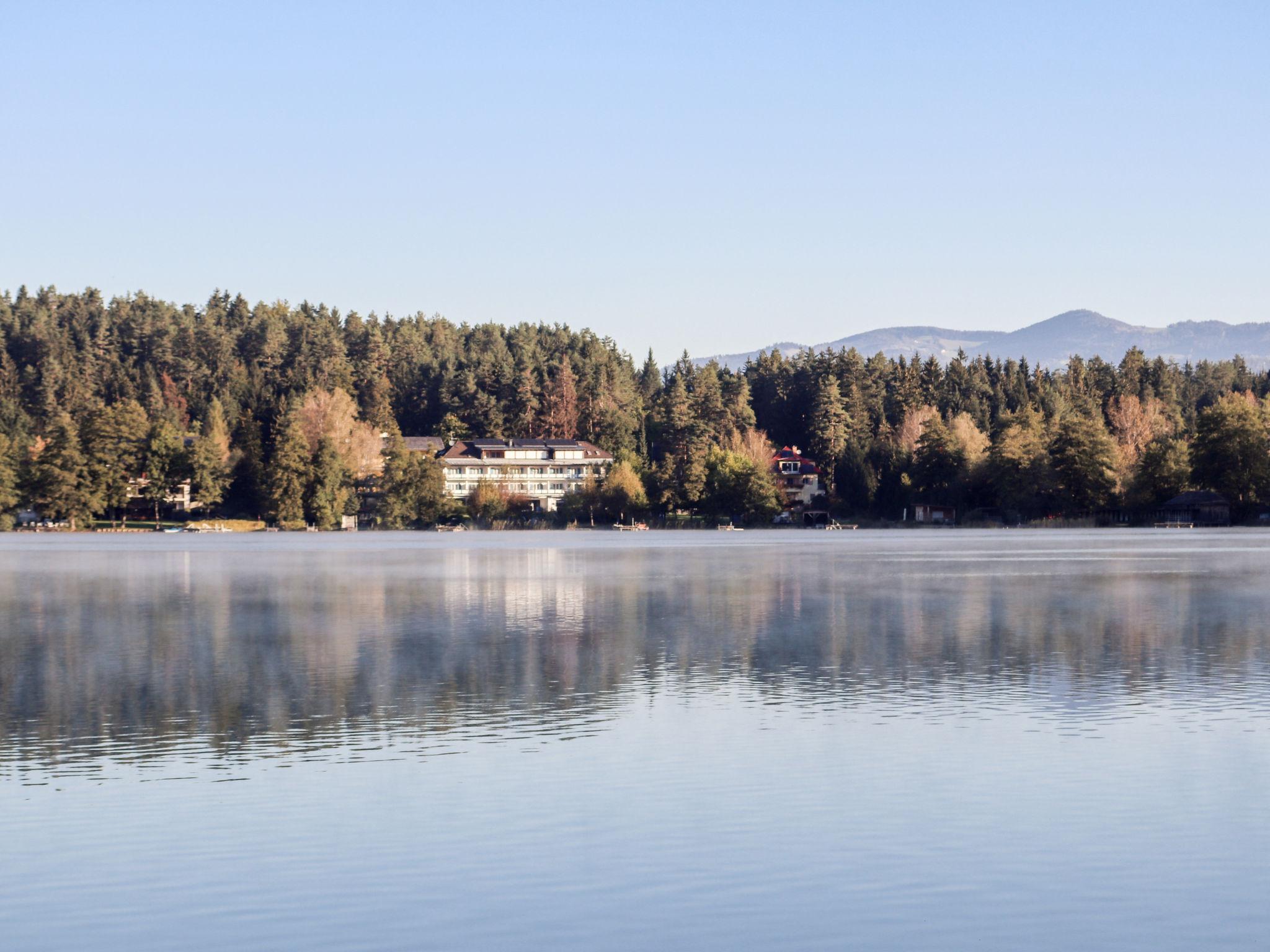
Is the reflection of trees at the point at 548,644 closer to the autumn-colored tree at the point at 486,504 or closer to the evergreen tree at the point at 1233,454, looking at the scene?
the evergreen tree at the point at 1233,454

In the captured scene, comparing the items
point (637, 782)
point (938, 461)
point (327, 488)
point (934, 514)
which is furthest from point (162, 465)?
point (637, 782)

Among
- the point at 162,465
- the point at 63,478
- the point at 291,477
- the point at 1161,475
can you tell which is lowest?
the point at 1161,475

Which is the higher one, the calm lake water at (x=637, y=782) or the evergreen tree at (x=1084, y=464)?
the evergreen tree at (x=1084, y=464)

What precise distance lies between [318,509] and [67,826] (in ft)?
477

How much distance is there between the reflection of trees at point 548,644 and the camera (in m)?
24.0

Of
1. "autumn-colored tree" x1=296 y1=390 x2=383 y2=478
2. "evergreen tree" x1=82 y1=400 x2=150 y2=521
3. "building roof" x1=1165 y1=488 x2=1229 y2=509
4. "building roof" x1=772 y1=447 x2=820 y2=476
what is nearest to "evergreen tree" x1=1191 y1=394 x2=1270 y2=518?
"building roof" x1=1165 y1=488 x2=1229 y2=509

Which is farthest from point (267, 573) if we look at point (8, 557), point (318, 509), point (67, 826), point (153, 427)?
point (153, 427)

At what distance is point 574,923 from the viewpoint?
39.2 ft

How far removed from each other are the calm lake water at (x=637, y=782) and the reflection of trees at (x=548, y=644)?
0.61 feet

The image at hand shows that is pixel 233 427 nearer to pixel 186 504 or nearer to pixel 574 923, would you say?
pixel 186 504

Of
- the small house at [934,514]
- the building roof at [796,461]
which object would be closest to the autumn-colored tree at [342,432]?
the building roof at [796,461]

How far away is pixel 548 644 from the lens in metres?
33.5

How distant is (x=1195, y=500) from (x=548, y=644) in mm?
124742

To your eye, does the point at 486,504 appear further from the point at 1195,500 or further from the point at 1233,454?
the point at 1233,454
